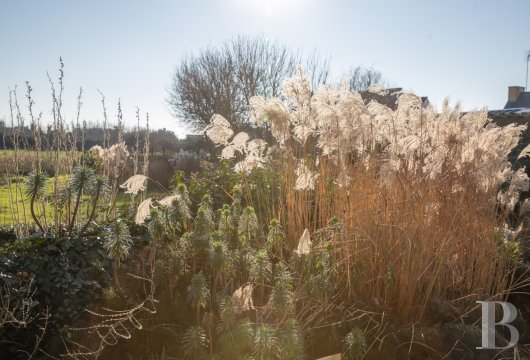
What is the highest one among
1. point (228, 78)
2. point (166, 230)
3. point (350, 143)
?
point (228, 78)

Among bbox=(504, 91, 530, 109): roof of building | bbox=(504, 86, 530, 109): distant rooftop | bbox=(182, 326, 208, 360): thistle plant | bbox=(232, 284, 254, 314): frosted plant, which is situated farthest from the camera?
bbox=(504, 86, 530, 109): distant rooftop

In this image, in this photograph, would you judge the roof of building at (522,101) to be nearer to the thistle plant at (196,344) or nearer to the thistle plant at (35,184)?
the thistle plant at (35,184)

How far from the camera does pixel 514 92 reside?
25.8 metres

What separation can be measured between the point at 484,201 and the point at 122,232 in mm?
2704

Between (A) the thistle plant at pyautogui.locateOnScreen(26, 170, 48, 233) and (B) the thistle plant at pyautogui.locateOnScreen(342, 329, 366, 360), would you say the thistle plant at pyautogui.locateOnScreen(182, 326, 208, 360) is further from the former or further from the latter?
(A) the thistle plant at pyautogui.locateOnScreen(26, 170, 48, 233)

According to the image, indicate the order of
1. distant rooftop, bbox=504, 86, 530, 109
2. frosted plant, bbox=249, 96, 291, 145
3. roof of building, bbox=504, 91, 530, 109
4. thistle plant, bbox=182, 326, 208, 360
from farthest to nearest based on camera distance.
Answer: distant rooftop, bbox=504, 86, 530, 109, roof of building, bbox=504, 91, 530, 109, frosted plant, bbox=249, 96, 291, 145, thistle plant, bbox=182, 326, 208, 360

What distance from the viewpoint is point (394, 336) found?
311 cm

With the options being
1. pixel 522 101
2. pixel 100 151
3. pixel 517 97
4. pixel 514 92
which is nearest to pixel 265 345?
pixel 100 151

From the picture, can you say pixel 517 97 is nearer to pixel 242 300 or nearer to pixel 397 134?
pixel 397 134

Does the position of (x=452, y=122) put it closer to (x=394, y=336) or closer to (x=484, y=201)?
(x=484, y=201)

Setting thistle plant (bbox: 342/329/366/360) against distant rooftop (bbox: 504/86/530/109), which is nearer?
thistle plant (bbox: 342/329/366/360)

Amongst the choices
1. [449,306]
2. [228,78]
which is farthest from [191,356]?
[228,78]

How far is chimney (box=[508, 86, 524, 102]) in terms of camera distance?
84.0ft

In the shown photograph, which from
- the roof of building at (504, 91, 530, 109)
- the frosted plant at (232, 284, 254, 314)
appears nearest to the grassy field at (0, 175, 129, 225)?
the frosted plant at (232, 284, 254, 314)
